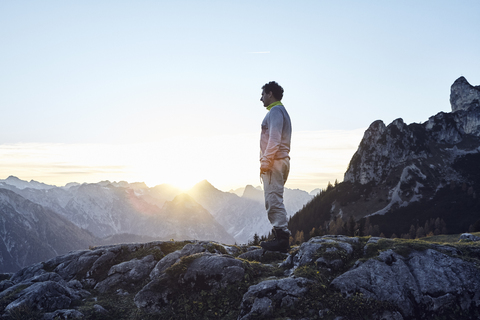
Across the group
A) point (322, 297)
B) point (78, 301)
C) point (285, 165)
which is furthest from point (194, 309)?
point (285, 165)

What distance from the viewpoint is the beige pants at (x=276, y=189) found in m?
12.3

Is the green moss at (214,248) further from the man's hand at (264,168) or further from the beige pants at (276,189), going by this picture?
the man's hand at (264,168)

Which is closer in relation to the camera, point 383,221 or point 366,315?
point 366,315

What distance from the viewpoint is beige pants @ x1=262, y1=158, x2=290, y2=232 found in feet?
40.2

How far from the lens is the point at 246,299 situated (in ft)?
27.8

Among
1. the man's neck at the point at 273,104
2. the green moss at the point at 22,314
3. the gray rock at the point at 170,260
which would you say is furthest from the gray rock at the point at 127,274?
the man's neck at the point at 273,104

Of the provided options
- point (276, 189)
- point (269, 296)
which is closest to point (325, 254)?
point (269, 296)

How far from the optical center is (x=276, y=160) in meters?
12.3

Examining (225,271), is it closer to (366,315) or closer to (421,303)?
(366,315)

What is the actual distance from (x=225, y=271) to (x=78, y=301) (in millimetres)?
5425

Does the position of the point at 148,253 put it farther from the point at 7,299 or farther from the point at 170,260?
the point at 7,299

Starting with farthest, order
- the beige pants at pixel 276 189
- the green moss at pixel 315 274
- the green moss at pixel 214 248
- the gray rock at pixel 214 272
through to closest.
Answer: the green moss at pixel 214 248
the beige pants at pixel 276 189
the gray rock at pixel 214 272
the green moss at pixel 315 274

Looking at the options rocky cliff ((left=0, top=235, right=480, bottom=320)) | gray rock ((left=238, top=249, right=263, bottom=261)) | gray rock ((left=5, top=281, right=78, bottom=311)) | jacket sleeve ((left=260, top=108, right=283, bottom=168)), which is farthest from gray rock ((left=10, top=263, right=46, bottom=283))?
jacket sleeve ((left=260, top=108, right=283, bottom=168))

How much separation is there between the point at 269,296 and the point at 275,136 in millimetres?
6077
